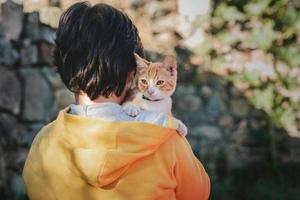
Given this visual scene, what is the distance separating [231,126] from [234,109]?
4.7 inches

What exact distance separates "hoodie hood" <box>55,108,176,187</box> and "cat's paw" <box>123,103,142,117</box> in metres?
0.04

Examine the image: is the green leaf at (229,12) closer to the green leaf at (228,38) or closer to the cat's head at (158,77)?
the green leaf at (228,38)

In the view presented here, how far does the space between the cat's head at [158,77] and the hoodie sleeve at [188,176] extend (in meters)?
0.13

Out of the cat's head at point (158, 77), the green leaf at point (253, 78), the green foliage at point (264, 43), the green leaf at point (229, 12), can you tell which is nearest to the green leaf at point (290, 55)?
the green foliage at point (264, 43)

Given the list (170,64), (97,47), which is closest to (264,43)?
(170,64)

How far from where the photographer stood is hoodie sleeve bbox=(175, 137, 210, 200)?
4.77 feet

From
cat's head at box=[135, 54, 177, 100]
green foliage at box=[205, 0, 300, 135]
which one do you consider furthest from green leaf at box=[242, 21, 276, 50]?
cat's head at box=[135, 54, 177, 100]

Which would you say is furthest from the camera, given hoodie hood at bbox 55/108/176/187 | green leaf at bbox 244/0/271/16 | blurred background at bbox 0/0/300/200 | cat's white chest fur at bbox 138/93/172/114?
green leaf at bbox 244/0/271/16

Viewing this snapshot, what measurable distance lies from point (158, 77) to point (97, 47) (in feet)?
0.57

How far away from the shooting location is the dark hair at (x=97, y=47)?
144 centimetres

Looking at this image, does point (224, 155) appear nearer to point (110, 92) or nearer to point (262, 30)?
point (262, 30)

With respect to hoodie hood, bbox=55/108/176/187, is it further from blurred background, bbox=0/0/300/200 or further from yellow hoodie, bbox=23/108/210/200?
blurred background, bbox=0/0/300/200

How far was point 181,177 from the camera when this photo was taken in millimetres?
1473

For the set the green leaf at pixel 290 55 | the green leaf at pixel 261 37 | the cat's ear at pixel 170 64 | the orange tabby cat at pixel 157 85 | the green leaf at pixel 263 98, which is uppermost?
the cat's ear at pixel 170 64
